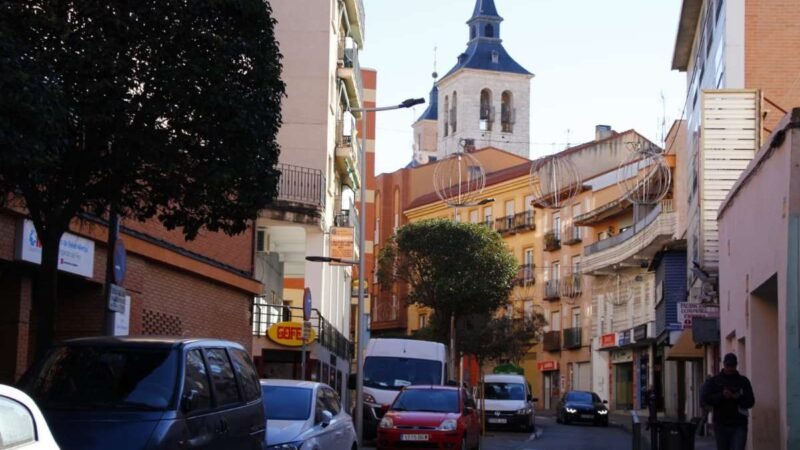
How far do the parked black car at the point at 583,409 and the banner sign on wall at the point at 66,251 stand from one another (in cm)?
3352

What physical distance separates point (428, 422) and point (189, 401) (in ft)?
40.1

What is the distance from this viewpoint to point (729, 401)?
16.9 meters

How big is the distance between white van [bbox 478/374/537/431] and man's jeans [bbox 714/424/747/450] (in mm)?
24273

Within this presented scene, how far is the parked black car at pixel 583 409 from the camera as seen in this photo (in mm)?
51656

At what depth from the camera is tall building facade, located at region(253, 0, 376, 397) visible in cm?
3872

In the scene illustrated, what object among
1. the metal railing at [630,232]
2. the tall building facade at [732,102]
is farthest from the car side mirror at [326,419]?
the metal railing at [630,232]

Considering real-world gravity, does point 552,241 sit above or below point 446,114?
below

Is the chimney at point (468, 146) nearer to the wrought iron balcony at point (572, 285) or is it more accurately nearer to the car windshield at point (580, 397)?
the wrought iron balcony at point (572, 285)

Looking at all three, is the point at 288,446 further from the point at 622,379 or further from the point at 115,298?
the point at 622,379

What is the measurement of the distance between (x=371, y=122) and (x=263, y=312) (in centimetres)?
3431

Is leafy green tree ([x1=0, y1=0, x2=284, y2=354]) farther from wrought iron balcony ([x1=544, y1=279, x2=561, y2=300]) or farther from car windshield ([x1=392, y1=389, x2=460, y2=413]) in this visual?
wrought iron balcony ([x1=544, y1=279, x2=561, y2=300])

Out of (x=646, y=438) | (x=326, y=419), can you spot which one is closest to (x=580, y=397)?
(x=646, y=438)

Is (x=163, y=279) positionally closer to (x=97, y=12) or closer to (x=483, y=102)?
(x=97, y=12)

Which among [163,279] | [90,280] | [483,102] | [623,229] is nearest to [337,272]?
[623,229]
